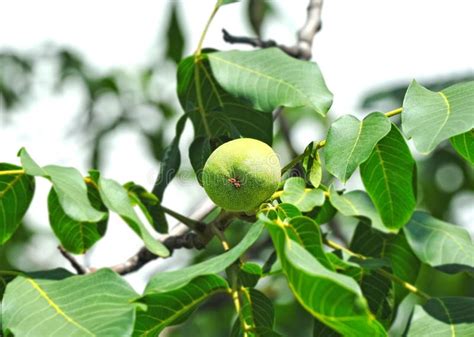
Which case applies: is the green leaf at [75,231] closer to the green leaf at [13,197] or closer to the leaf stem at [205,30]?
the green leaf at [13,197]

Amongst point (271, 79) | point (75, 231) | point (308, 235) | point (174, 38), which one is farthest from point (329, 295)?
point (174, 38)

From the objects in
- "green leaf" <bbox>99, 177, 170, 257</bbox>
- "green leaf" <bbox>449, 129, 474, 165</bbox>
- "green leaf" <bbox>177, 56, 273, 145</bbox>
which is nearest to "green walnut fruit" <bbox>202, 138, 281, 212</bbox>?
"green leaf" <bbox>99, 177, 170, 257</bbox>

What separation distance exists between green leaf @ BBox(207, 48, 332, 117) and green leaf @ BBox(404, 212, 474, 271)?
0.88 ft

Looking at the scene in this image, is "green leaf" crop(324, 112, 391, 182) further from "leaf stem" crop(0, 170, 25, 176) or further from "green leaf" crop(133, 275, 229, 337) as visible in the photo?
"leaf stem" crop(0, 170, 25, 176)

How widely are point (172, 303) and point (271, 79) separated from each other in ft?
1.71

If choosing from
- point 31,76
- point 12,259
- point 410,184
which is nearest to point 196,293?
point 410,184

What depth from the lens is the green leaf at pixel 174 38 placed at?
9.32 feet

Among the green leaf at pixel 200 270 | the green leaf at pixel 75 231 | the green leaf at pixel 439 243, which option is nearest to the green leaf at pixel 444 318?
the green leaf at pixel 439 243

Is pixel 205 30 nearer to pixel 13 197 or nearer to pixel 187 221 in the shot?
pixel 187 221

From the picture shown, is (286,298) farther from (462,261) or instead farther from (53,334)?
(53,334)

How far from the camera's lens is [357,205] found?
55.3 inches

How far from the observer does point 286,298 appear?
3.13 meters

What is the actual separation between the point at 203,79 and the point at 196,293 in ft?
2.10

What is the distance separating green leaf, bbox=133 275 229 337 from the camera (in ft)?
3.52
